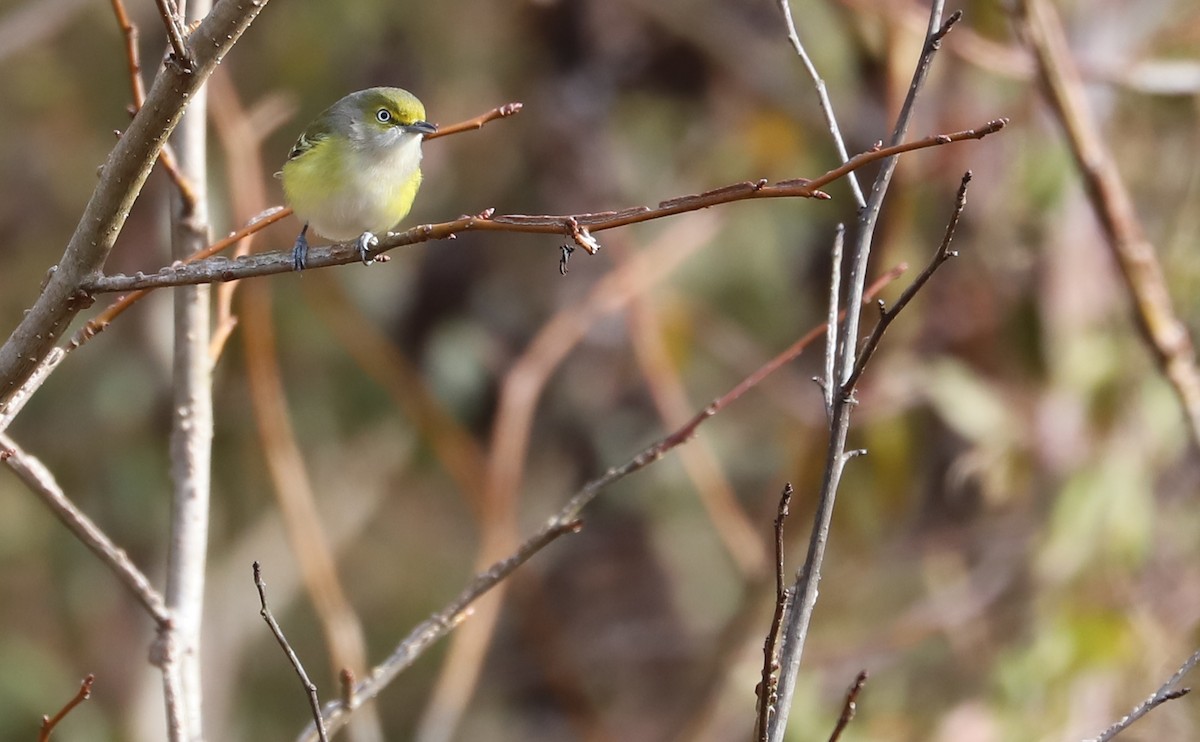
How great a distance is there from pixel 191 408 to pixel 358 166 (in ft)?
2.14

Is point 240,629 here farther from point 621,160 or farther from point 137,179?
point 137,179

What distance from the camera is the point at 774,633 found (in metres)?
1.48

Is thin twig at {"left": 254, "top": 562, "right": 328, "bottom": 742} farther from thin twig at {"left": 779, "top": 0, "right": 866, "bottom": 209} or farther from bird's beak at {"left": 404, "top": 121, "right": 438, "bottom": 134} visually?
bird's beak at {"left": 404, "top": 121, "right": 438, "bottom": 134}

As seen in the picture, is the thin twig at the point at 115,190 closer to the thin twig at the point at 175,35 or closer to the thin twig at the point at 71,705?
the thin twig at the point at 175,35

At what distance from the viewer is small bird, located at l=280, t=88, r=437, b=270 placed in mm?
2572

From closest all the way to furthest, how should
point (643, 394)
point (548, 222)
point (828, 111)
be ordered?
1. point (548, 222)
2. point (828, 111)
3. point (643, 394)

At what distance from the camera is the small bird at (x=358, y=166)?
257cm

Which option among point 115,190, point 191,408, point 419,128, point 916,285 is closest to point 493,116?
point 115,190

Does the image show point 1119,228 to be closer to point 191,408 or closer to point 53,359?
point 191,408

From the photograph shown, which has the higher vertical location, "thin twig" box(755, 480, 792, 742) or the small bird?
the small bird

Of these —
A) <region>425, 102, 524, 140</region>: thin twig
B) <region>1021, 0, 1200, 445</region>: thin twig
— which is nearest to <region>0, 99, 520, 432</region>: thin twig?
<region>425, 102, 524, 140</region>: thin twig

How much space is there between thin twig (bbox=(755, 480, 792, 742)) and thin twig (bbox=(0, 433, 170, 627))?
40.4 inches

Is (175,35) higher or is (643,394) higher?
(643,394)

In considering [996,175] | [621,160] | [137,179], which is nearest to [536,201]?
[621,160]
